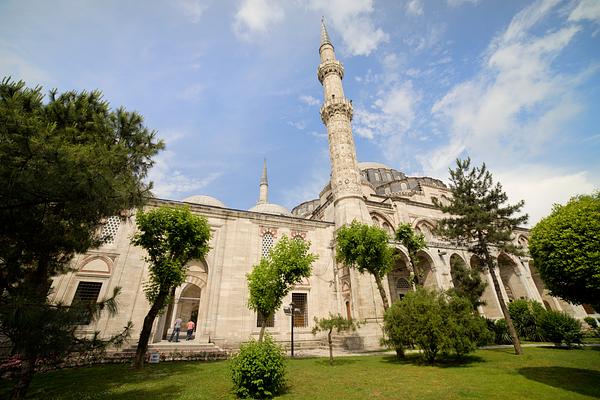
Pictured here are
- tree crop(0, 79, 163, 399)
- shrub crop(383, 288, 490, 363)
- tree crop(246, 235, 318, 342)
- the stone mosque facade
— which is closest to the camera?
tree crop(0, 79, 163, 399)

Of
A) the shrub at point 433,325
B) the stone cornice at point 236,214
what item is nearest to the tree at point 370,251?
the shrub at point 433,325

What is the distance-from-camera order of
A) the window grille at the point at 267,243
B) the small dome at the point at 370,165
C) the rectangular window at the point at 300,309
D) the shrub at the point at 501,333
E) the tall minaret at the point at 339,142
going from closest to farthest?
1. the shrub at the point at 501,333
2. the rectangular window at the point at 300,309
3. the window grille at the point at 267,243
4. the tall minaret at the point at 339,142
5. the small dome at the point at 370,165

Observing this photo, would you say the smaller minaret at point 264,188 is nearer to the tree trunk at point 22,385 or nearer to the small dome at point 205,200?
the small dome at point 205,200

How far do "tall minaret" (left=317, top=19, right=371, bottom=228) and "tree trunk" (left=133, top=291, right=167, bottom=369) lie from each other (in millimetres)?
13052

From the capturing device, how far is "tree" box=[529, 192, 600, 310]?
5562 millimetres

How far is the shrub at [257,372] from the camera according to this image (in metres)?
5.94

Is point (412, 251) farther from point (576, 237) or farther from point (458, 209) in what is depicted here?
point (576, 237)

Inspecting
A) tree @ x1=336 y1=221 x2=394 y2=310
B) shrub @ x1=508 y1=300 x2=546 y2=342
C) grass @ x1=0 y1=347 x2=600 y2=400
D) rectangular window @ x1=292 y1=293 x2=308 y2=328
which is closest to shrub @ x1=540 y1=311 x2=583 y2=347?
shrub @ x1=508 y1=300 x2=546 y2=342

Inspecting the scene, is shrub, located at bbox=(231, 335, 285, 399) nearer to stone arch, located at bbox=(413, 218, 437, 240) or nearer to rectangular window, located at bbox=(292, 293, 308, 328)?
rectangular window, located at bbox=(292, 293, 308, 328)

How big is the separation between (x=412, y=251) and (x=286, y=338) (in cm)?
991

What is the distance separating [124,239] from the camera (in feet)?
52.3

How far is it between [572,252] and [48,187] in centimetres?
1026

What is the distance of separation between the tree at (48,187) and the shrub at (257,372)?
3407 mm

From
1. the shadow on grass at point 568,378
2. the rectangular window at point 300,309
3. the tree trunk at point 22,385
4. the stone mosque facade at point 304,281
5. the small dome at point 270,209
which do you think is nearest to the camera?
the tree trunk at point 22,385
